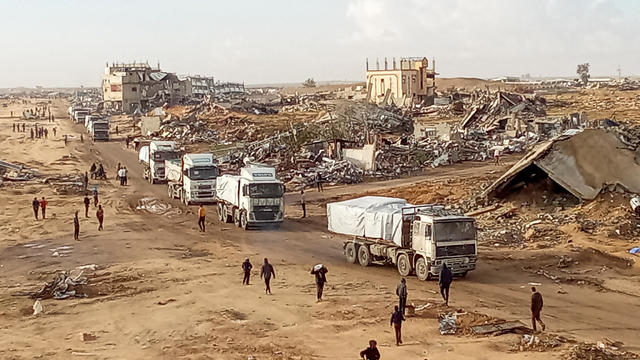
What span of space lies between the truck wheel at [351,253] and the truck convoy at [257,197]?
7179 mm

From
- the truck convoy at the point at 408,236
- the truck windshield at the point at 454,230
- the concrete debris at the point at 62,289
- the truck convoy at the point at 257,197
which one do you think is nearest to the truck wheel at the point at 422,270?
the truck convoy at the point at 408,236

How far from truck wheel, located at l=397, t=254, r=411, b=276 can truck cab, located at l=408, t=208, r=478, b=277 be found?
0.52 metres

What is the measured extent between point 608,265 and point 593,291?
11.5 ft

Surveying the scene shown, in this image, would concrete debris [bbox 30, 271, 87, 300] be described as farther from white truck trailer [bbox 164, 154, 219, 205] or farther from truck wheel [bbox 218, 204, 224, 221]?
white truck trailer [bbox 164, 154, 219, 205]

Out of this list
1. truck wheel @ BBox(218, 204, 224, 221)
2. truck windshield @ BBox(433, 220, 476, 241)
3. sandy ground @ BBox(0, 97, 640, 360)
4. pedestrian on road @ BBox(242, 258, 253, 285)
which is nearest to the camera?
sandy ground @ BBox(0, 97, 640, 360)

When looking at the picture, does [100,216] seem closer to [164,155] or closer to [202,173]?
[202,173]

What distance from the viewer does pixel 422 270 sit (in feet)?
80.1

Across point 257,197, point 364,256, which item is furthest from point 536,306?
point 257,197

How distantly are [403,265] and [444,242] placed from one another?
2028mm

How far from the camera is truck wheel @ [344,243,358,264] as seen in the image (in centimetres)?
2770

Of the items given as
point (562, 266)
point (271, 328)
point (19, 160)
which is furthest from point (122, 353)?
point (19, 160)

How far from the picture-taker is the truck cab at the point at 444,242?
23797 millimetres

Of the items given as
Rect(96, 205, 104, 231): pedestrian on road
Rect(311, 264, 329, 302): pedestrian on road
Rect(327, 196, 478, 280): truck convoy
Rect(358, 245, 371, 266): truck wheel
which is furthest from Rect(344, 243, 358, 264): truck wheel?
Rect(96, 205, 104, 231): pedestrian on road

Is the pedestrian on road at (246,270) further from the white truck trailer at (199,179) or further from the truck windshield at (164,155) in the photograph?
the truck windshield at (164,155)
